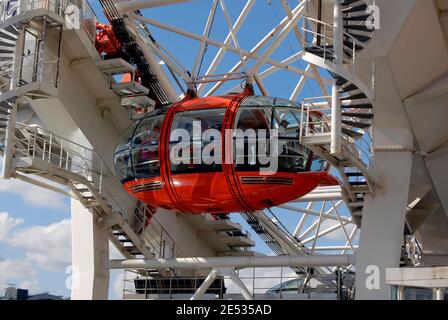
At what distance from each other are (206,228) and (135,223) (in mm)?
4562

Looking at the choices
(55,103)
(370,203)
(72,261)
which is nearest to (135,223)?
(72,261)

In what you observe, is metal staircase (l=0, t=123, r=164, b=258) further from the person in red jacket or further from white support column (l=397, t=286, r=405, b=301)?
white support column (l=397, t=286, r=405, b=301)

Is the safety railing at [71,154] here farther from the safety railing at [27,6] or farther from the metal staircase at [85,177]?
the safety railing at [27,6]

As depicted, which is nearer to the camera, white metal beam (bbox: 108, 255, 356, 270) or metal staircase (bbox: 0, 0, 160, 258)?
metal staircase (bbox: 0, 0, 160, 258)

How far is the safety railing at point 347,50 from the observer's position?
1992 centimetres

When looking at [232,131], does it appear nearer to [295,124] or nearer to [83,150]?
[295,124]

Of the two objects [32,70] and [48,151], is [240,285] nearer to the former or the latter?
[48,151]

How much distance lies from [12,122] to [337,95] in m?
10.9

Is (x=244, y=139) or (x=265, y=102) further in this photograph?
(x=265, y=102)

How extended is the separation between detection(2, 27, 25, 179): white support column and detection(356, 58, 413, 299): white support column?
38.2 feet

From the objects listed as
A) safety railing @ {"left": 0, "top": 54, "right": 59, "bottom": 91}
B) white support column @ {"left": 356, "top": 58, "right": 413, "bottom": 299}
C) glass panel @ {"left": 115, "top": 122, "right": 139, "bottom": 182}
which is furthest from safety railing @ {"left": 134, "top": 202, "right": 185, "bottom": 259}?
white support column @ {"left": 356, "top": 58, "right": 413, "bottom": 299}

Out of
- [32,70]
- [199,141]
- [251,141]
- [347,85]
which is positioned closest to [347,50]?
[347,85]

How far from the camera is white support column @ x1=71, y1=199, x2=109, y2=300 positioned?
26.0 meters

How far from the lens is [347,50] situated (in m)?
20.3
